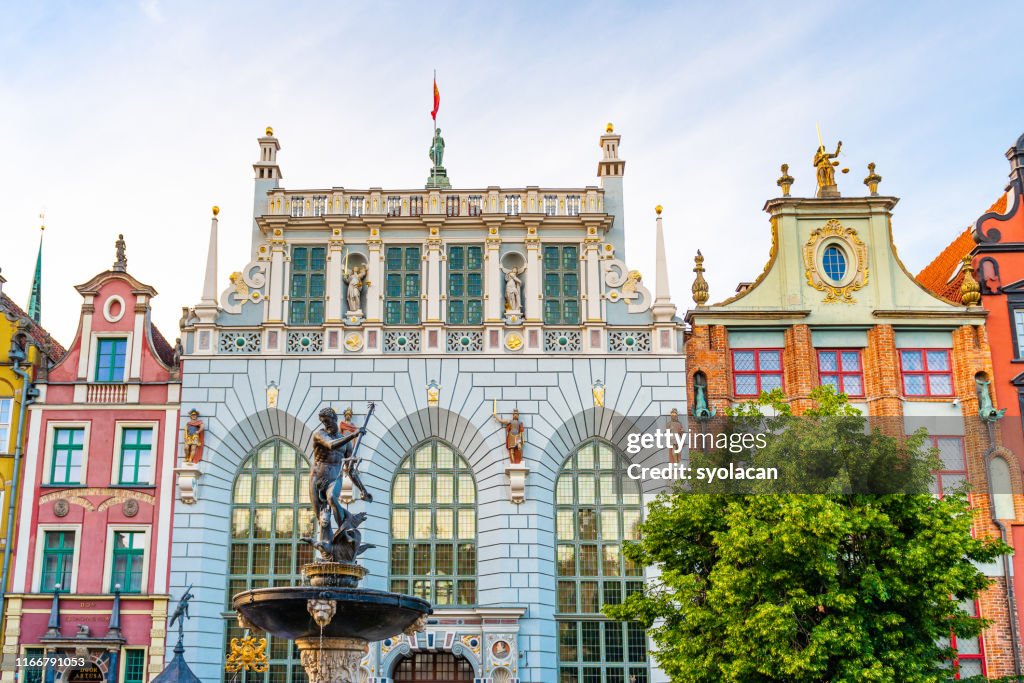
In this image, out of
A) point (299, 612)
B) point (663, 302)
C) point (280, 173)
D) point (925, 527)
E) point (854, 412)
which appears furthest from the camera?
point (280, 173)

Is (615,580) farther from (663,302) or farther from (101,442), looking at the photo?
(101,442)

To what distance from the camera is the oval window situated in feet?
131

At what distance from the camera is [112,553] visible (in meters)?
37.0

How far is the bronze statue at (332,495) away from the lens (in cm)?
2066

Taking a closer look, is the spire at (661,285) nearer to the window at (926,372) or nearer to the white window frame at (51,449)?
→ the window at (926,372)

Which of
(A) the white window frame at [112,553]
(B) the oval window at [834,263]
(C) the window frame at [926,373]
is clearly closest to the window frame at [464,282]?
(B) the oval window at [834,263]

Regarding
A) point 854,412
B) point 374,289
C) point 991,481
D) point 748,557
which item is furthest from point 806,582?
point 374,289

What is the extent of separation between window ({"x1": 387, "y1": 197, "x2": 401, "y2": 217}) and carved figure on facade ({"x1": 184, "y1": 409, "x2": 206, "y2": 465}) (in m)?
9.27

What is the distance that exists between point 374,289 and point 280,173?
582 cm

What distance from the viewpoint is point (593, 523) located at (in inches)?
1494

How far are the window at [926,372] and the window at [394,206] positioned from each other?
17.2m

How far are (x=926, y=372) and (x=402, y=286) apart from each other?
17.3 metres

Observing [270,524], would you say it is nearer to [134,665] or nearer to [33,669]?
[134,665]

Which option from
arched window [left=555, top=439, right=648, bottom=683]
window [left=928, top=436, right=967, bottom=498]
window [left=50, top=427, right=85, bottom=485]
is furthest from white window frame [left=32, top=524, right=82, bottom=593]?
window [left=928, top=436, right=967, bottom=498]
